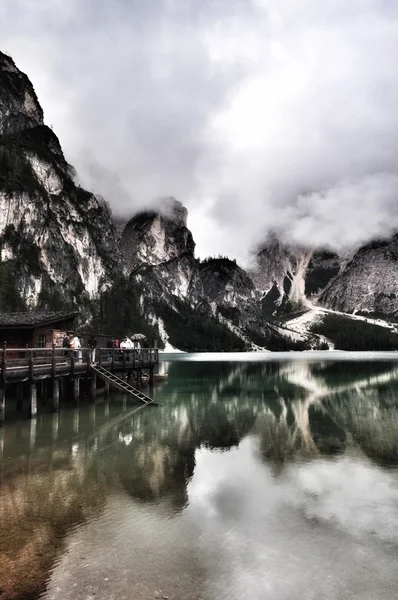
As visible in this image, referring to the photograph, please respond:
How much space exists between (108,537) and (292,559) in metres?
4.92

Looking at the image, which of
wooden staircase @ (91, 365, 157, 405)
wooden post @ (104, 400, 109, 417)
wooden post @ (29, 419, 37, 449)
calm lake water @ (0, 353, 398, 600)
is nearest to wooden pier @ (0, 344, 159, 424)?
wooden staircase @ (91, 365, 157, 405)

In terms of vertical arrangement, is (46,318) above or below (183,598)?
above

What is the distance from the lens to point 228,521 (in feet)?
42.2

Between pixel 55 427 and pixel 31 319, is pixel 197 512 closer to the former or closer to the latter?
pixel 55 427

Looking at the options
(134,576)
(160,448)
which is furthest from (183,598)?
(160,448)

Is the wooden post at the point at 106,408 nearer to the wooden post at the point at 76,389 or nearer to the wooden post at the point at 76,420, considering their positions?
the wooden post at the point at 76,420

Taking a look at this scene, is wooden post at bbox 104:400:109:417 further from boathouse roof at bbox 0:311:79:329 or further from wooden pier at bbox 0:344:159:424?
boathouse roof at bbox 0:311:79:329

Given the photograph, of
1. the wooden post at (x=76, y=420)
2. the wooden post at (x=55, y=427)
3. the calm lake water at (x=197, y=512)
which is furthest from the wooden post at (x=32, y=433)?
the wooden post at (x=76, y=420)

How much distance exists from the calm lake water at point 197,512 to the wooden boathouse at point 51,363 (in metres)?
4.20

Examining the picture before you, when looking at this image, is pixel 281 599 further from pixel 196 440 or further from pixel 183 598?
pixel 196 440

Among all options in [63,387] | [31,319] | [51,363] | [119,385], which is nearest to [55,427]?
[51,363]

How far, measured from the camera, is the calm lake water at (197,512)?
9242mm

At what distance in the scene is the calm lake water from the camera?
924 centimetres

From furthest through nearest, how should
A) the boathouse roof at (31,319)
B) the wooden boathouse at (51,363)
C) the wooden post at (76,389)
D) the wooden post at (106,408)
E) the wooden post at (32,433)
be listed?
1. the boathouse roof at (31,319)
2. the wooden post at (76,389)
3. the wooden post at (106,408)
4. the wooden boathouse at (51,363)
5. the wooden post at (32,433)
